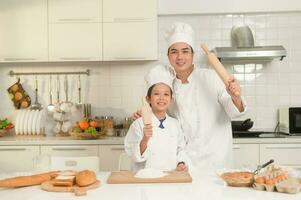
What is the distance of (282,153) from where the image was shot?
123 inches

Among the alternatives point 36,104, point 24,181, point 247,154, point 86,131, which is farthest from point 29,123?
point 24,181

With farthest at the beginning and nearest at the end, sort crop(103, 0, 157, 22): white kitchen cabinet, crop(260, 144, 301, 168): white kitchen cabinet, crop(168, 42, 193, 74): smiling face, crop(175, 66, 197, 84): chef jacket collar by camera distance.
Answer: crop(103, 0, 157, 22): white kitchen cabinet → crop(260, 144, 301, 168): white kitchen cabinet → crop(175, 66, 197, 84): chef jacket collar → crop(168, 42, 193, 74): smiling face

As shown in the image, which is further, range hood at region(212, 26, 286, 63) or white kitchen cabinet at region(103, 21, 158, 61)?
white kitchen cabinet at region(103, 21, 158, 61)

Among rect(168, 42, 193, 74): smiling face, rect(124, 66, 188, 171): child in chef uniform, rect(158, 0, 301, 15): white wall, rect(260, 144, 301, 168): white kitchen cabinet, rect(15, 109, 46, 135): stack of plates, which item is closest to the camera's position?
rect(124, 66, 188, 171): child in chef uniform

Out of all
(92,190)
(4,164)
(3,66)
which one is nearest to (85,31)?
(3,66)

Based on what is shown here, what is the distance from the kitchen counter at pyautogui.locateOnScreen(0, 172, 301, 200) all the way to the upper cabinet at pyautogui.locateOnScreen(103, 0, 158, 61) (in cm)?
206

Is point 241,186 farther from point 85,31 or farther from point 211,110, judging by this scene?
point 85,31

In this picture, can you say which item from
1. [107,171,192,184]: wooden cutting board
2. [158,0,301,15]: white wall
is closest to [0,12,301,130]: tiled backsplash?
[158,0,301,15]: white wall

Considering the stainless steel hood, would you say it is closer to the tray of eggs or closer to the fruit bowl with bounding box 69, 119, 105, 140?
the fruit bowl with bounding box 69, 119, 105, 140

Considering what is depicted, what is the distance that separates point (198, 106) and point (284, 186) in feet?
2.84

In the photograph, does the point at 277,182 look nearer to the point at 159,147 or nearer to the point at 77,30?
the point at 159,147

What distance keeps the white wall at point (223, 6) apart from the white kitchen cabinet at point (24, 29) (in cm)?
110

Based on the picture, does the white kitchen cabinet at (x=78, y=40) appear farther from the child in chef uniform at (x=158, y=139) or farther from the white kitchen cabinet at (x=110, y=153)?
the child in chef uniform at (x=158, y=139)

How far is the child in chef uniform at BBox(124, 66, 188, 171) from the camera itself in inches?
74.7
